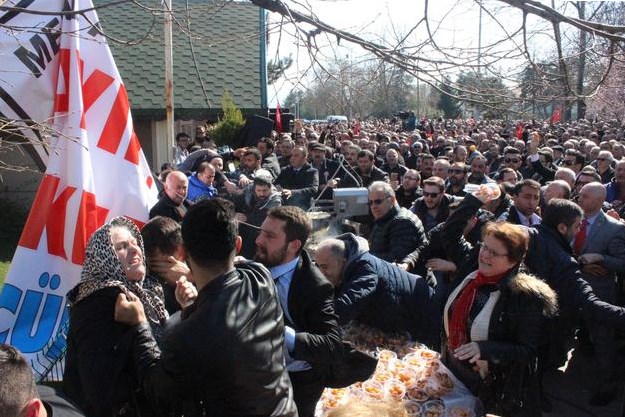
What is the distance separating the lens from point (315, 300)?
9.46ft

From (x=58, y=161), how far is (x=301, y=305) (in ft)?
7.87

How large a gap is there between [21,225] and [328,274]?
8354 mm

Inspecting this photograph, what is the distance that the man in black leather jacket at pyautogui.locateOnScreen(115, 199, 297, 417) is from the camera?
2002mm

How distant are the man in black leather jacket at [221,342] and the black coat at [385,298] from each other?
65.3 inches

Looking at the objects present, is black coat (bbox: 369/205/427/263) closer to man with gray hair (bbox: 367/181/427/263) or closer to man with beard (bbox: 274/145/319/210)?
man with gray hair (bbox: 367/181/427/263)

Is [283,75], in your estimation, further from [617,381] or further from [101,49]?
[617,381]

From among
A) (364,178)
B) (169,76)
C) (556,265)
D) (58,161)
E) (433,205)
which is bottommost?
(556,265)

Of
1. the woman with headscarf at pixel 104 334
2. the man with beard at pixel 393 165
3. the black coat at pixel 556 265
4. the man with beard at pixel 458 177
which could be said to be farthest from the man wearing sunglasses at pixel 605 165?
the woman with headscarf at pixel 104 334

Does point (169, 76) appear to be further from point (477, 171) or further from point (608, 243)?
point (608, 243)

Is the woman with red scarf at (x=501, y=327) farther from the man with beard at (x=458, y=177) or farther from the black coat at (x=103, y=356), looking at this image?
the man with beard at (x=458, y=177)

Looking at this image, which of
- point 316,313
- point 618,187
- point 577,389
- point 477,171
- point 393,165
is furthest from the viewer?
point 393,165

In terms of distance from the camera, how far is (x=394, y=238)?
5449 mm

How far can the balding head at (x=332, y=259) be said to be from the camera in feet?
13.3

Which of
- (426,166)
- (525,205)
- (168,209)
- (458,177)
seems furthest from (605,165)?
(168,209)
